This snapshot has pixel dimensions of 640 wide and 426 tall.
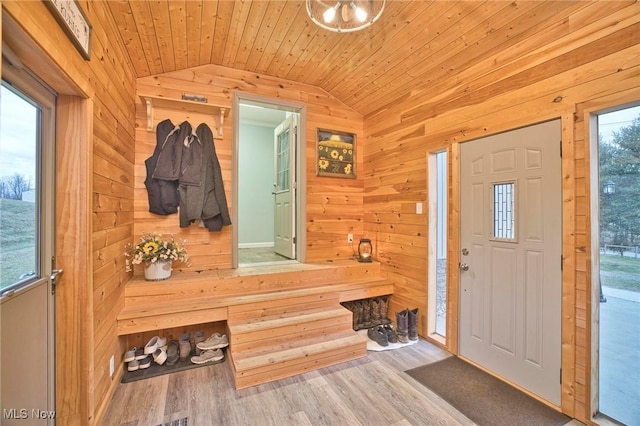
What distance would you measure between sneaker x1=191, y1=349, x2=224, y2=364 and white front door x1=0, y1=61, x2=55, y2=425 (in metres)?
1.02

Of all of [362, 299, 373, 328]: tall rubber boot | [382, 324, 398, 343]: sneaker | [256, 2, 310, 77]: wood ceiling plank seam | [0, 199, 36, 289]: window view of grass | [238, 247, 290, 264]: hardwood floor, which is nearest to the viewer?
[0, 199, 36, 289]: window view of grass

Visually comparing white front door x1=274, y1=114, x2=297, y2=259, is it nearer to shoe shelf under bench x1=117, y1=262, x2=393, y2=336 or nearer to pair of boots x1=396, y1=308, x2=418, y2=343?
shoe shelf under bench x1=117, y1=262, x2=393, y2=336

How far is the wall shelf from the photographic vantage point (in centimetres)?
266

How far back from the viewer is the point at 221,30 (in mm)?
2346

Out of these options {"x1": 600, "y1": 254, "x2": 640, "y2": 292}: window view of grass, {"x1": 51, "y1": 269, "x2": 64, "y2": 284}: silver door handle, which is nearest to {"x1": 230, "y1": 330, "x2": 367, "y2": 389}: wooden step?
{"x1": 51, "y1": 269, "x2": 64, "y2": 284}: silver door handle

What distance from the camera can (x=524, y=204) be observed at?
207cm

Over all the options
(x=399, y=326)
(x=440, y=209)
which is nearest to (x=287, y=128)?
(x=440, y=209)

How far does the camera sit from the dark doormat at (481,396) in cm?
178

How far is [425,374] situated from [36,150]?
2.88 m

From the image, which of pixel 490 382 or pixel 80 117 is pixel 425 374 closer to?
pixel 490 382

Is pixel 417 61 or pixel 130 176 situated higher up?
pixel 417 61

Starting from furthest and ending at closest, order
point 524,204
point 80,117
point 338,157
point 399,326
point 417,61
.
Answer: point 338,157 < point 399,326 < point 417,61 < point 524,204 < point 80,117

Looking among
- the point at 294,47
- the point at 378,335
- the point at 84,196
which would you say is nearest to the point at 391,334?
the point at 378,335

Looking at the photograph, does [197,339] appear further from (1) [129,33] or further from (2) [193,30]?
(2) [193,30]
